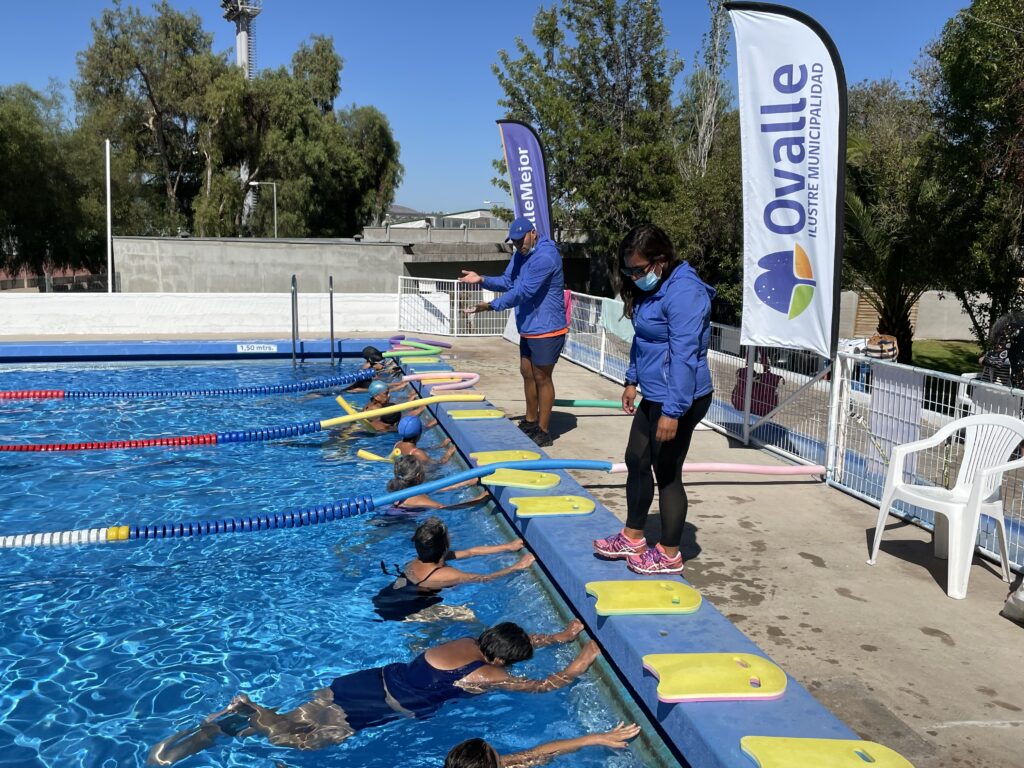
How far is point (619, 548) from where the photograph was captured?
4555mm

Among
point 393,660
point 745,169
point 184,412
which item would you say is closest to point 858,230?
point 745,169

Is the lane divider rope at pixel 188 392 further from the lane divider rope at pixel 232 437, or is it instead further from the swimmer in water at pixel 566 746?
the swimmer in water at pixel 566 746

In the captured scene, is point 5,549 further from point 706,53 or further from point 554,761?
point 706,53

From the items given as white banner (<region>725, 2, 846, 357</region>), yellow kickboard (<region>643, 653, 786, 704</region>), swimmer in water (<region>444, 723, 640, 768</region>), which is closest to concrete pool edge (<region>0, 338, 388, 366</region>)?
white banner (<region>725, 2, 846, 357</region>)

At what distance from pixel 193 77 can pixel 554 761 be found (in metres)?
44.2

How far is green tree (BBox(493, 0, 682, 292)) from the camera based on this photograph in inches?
1048

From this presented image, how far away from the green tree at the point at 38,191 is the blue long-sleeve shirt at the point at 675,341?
3302cm

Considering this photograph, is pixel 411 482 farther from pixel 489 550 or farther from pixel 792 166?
pixel 792 166

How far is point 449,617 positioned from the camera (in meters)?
5.02

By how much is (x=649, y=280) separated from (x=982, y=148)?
34.0ft

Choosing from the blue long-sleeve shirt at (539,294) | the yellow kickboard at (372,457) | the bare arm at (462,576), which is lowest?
the bare arm at (462,576)

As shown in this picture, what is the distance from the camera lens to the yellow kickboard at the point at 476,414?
872 cm

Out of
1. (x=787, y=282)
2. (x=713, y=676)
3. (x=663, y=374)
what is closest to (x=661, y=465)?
(x=663, y=374)

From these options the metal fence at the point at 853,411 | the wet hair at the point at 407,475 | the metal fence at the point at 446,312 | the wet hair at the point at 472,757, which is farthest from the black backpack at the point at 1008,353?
the metal fence at the point at 446,312
